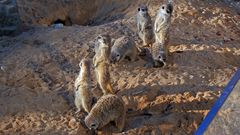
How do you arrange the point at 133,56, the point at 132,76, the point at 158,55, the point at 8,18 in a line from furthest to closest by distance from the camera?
1. the point at 8,18
2. the point at 133,56
3. the point at 158,55
4. the point at 132,76

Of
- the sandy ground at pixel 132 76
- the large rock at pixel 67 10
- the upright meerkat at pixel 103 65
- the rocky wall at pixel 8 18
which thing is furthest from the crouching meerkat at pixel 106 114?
the large rock at pixel 67 10

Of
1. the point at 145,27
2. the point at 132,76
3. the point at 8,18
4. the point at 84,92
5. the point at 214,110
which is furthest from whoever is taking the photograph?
the point at 8,18

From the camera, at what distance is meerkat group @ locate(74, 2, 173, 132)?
4.73 metres

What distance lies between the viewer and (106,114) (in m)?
4.71

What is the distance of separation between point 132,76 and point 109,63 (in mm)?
296

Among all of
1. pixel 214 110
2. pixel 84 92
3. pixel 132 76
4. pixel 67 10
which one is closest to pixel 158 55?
pixel 132 76

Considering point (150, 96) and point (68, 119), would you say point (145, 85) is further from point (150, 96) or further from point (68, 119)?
point (68, 119)

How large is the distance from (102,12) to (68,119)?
405cm

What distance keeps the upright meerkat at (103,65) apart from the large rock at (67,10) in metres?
2.86

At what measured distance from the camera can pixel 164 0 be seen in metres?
7.95

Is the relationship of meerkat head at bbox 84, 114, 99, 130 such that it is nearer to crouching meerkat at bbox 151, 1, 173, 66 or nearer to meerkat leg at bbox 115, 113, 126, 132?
meerkat leg at bbox 115, 113, 126, 132

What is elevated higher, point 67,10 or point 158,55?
point 67,10

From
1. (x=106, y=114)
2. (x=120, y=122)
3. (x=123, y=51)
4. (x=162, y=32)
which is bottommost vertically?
(x=120, y=122)

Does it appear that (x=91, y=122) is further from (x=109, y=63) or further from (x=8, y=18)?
(x=8, y=18)
